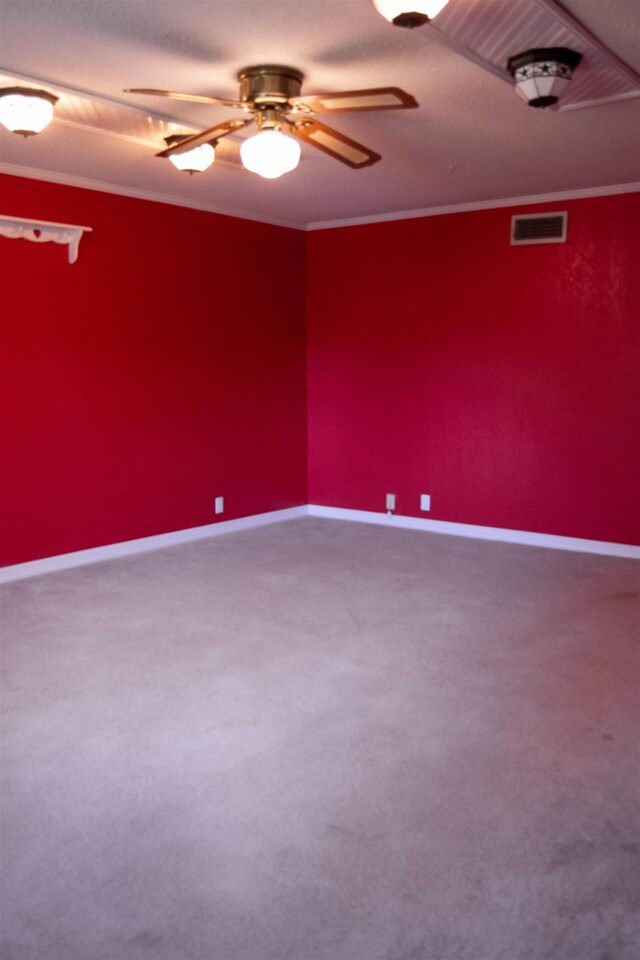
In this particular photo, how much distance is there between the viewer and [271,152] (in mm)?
2957

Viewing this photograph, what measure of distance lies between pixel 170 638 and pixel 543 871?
2191 millimetres

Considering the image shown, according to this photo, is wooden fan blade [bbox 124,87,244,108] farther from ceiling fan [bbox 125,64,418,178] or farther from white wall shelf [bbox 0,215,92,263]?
white wall shelf [bbox 0,215,92,263]

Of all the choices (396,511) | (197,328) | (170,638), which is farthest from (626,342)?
(170,638)

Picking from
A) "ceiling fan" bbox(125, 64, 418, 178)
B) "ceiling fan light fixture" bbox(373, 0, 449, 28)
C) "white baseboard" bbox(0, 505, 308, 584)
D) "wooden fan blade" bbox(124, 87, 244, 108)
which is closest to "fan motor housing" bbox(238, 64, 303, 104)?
"ceiling fan" bbox(125, 64, 418, 178)

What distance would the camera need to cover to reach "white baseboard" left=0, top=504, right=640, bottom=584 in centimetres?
507

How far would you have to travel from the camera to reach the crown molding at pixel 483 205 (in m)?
5.23

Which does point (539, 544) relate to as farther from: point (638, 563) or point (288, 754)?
point (288, 754)

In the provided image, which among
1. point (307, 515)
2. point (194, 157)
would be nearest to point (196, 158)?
point (194, 157)

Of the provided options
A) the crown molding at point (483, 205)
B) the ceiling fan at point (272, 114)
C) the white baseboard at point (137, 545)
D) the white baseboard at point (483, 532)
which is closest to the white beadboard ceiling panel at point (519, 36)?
the ceiling fan at point (272, 114)

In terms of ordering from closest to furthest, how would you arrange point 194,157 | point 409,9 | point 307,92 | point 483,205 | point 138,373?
point 409,9 < point 307,92 < point 194,157 < point 138,373 < point 483,205

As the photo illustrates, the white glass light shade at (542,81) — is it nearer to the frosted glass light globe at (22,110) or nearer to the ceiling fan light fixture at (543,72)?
the ceiling fan light fixture at (543,72)

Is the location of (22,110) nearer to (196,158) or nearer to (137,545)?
(196,158)

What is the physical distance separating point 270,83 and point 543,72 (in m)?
0.96

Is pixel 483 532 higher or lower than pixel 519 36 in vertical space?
lower
